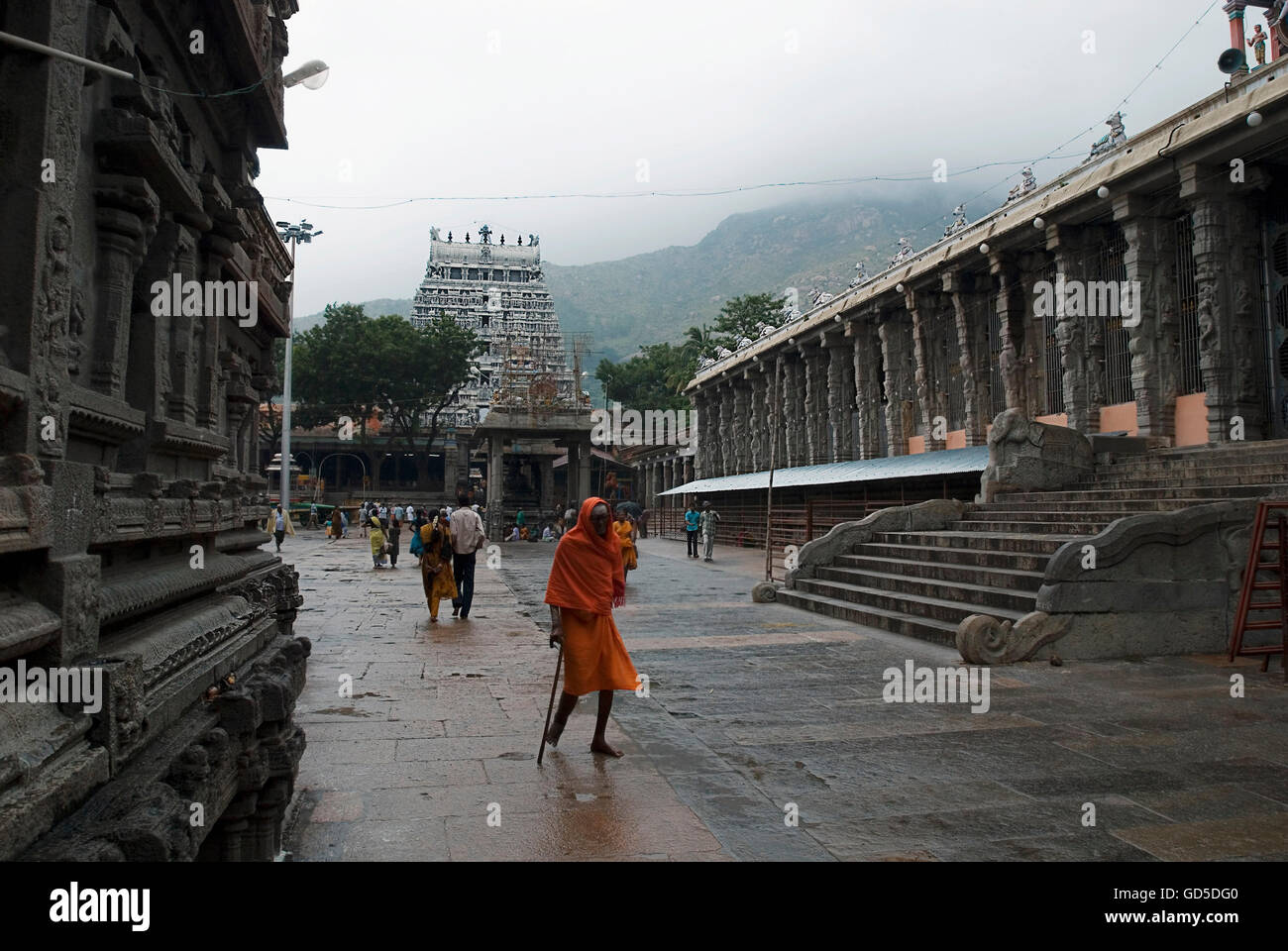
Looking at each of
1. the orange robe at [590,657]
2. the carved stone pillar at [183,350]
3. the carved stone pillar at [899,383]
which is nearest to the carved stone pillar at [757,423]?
the carved stone pillar at [899,383]

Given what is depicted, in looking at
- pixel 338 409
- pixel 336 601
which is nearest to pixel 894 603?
pixel 336 601

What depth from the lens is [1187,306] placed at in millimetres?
14695

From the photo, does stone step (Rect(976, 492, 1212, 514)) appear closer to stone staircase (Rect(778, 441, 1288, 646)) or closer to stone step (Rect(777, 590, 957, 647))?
stone staircase (Rect(778, 441, 1288, 646))

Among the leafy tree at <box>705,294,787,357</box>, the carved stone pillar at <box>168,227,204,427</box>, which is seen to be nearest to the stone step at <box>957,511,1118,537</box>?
the carved stone pillar at <box>168,227,204,427</box>

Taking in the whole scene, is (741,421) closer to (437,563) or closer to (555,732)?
(437,563)

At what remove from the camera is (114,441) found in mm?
4277

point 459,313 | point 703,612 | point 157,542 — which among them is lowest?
point 703,612

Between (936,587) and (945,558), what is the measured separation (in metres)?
0.94

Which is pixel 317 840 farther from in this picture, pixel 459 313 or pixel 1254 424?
pixel 459 313

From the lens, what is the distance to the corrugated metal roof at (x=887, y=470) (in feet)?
55.4

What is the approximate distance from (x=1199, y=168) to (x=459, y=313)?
224ft

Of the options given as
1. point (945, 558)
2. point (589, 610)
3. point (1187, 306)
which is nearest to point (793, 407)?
point (1187, 306)

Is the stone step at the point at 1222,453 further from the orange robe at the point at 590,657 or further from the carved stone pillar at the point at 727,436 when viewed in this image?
the carved stone pillar at the point at 727,436

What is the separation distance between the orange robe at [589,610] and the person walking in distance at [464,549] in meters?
5.98
